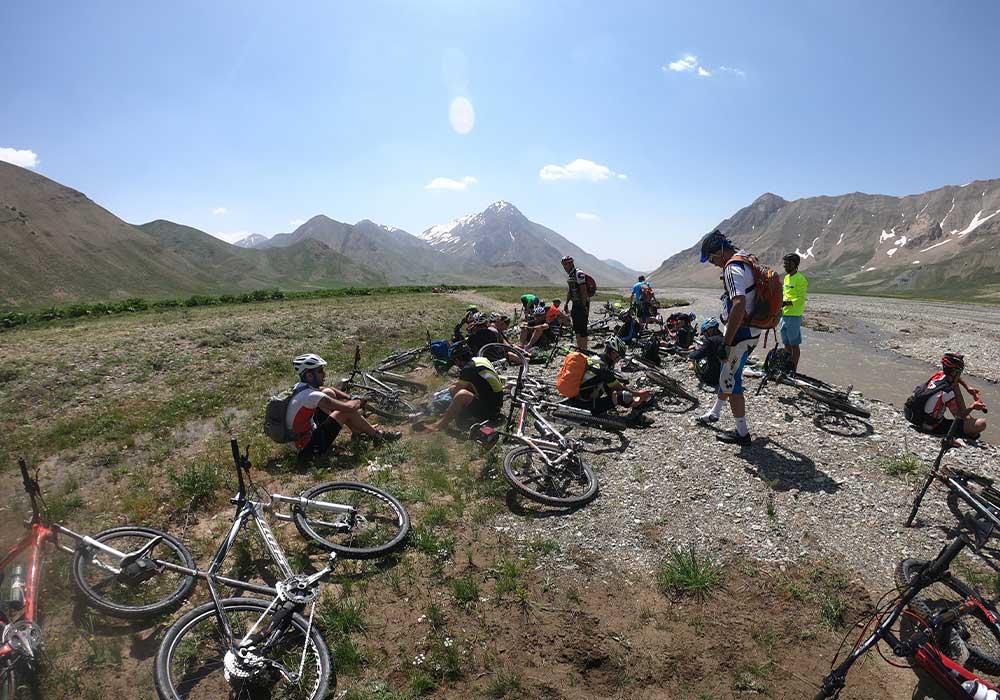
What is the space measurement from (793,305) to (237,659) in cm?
1591

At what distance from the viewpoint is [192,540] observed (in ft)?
23.9

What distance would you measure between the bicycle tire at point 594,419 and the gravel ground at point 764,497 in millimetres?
358

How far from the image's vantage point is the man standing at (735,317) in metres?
8.70

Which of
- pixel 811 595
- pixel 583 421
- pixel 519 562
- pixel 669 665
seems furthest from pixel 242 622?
pixel 583 421

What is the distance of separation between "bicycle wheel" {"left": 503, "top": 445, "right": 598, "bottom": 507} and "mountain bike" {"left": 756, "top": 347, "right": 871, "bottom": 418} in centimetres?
760

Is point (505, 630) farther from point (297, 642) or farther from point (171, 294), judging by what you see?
point (171, 294)

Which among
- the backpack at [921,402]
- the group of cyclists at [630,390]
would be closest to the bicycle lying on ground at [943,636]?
the group of cyclists at [630,390]

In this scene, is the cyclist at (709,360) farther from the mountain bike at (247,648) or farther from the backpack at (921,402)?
the mountain bike at (247,648)

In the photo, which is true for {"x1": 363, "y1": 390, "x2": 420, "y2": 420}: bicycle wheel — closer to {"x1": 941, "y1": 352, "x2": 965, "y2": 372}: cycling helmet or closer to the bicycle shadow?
the bicycle shadow

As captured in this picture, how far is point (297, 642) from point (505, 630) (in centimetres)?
240

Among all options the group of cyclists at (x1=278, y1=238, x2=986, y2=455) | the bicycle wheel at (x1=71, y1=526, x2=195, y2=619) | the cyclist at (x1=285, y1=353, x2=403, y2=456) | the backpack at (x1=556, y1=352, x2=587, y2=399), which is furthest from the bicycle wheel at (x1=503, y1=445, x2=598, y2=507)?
the bicycle wheel at (x1=71, y1=526, x2=195, y2=619)

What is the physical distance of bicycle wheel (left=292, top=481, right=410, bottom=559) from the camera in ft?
22.0

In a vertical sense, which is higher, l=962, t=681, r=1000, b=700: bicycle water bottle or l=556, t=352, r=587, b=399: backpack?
l=556, t=352, r=587, b=399: backpack

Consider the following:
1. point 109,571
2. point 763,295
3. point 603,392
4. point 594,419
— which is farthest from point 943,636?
point 109,571
